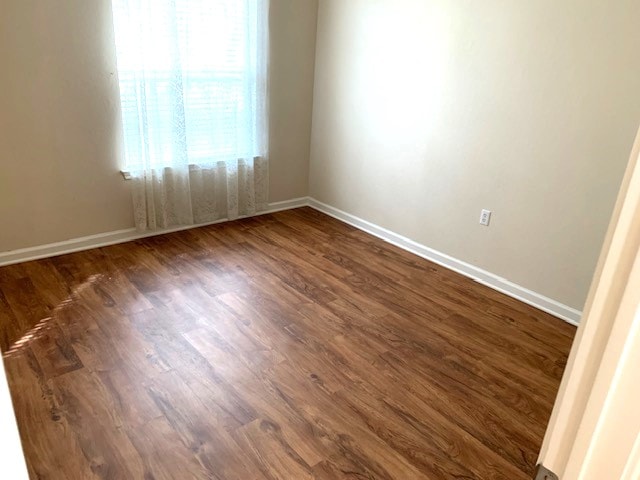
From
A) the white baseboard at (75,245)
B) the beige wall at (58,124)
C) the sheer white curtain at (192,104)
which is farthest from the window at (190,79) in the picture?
the white baseboard at (75,245)

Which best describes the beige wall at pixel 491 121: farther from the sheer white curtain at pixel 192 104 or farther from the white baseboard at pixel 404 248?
the sheer white curtain at pixel 192 104

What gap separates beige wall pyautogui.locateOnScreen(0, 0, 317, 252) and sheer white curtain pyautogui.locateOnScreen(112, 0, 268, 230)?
120mm

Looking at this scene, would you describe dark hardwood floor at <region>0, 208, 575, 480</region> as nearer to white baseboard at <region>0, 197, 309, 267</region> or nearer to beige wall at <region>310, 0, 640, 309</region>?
white baseboard at <region>0, 197, 309, 267</region>

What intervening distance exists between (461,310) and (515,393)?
2.43 feet

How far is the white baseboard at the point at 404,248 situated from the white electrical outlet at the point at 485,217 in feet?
1.07

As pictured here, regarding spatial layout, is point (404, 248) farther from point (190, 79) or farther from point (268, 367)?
point (190, 79)

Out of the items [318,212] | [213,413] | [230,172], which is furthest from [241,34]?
[213,413]

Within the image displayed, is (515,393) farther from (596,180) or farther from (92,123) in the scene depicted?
(92,123)

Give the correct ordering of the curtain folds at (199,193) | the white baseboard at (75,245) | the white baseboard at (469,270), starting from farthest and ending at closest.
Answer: the curtain folds at (199,193) → the white baseboard at (75,245) → the white baseboard at (469,270)

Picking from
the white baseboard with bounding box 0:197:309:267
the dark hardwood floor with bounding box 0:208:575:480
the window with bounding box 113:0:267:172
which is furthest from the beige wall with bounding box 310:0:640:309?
the white baseboard with bounding box 0:197:309:267

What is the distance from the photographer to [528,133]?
281cm

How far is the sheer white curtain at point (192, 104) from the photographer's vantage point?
3.10 metres

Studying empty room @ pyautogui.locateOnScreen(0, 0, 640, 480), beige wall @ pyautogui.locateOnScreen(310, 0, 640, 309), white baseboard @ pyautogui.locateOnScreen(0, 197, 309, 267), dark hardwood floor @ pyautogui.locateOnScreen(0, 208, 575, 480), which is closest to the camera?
dark hardwood floor @ pyautogui.locateOnScreen(0, 208, 575, 480)

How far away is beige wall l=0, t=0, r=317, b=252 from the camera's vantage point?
9.04ft
